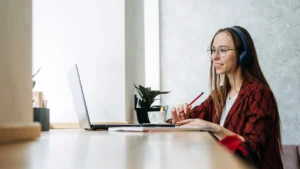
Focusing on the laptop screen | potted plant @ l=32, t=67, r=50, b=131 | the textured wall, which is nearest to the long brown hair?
the laptop screen

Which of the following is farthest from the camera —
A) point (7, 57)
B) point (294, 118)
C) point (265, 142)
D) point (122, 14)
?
point (294, 118)

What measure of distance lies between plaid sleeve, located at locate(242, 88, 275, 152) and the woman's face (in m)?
0.24

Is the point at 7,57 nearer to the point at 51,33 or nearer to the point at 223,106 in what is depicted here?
the point at 51,33

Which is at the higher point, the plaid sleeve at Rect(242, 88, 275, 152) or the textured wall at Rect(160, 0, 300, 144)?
the textured wall at Rect(160, 0, 300, 144)

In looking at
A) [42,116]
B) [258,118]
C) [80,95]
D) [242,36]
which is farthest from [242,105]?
[42,116]

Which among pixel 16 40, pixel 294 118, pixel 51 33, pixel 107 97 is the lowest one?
pixel 294 118

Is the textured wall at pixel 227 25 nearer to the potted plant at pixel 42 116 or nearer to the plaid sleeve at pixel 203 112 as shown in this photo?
the plaid sleeve at pixel 203 112

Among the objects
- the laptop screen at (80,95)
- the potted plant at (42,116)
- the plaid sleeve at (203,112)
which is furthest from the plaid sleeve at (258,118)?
the potted plant at (42,116)

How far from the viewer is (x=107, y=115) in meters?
2.12

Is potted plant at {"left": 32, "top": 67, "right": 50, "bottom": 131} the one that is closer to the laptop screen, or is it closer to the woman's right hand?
the laptop screen

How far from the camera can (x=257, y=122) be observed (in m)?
1.92

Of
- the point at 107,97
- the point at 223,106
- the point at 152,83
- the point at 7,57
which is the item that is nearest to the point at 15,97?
the point at 7,57

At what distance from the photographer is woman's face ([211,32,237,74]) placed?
Result: 2178 mm

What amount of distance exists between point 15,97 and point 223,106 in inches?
67.6
